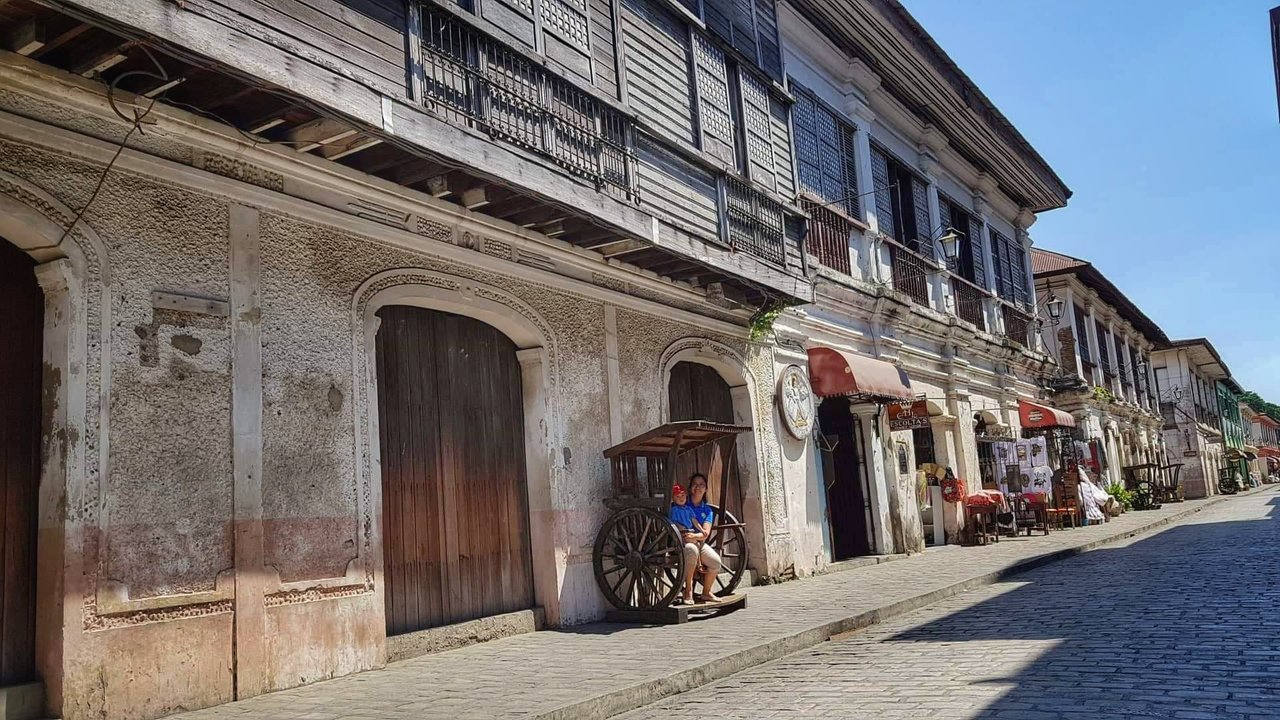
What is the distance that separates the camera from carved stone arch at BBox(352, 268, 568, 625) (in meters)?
6.91

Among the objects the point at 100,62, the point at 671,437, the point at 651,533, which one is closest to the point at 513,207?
the point at 671,437

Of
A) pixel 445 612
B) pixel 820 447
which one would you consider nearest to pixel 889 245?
pixel 820 447

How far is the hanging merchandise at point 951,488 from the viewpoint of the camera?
1636cm

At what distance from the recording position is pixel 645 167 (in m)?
9.48

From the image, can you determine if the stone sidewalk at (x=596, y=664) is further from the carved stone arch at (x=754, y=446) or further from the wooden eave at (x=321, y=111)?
the wooden eave at (x=321, y=111)

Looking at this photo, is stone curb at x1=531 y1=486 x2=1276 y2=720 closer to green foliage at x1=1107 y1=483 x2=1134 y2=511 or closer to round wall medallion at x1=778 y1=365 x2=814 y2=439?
round wall medallion at x1=778 y1=365 x2=814 y2=439

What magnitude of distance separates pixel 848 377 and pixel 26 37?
985cm

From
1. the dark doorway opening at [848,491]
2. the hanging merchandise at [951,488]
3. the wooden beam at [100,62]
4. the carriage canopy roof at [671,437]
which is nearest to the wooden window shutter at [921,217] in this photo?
the hanging merchandise at [951,488]

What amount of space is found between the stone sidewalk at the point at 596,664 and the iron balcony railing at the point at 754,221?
389 centimetres

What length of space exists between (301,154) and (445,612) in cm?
368

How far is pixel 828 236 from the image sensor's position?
46.0ft

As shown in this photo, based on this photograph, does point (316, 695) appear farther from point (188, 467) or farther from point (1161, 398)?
point (1161, 398)

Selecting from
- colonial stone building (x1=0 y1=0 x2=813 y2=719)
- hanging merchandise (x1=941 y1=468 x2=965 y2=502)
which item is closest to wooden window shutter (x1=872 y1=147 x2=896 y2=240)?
hanging merchandise (x1=941 y1=468 x2=965 y2=502)

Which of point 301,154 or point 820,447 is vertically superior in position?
point 301,154
